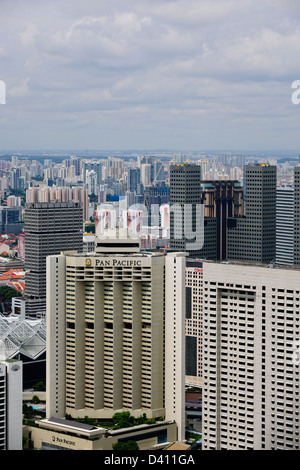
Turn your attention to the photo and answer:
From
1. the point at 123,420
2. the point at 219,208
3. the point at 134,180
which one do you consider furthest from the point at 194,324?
the point at 134,180

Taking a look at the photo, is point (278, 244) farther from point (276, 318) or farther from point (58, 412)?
point (276, 318)

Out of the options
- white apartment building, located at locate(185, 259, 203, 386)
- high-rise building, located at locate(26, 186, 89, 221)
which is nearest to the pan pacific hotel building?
white apartment building, located at locate(185, 259, 203, 386)

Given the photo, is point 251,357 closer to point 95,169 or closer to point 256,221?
point 256,221

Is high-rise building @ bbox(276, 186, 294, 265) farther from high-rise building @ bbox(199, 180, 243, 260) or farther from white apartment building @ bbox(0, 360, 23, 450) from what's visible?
white apartment building @ bbox(0, 360, 23, 450)

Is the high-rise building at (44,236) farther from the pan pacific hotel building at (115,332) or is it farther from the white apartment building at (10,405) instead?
the white apartment building at (10,405)

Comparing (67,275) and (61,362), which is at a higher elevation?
(67,275)
